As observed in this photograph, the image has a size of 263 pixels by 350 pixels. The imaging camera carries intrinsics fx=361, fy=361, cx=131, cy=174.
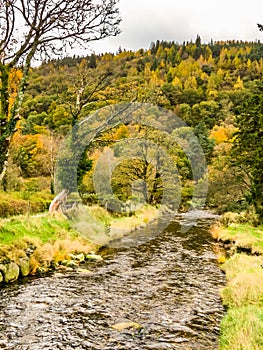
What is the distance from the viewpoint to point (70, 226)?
21.5m

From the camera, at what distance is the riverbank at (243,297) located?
7.93 m

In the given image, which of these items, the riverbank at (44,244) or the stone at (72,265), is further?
the stone at (72,265)

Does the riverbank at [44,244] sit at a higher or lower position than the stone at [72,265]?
higher

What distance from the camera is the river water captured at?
870 centimetres

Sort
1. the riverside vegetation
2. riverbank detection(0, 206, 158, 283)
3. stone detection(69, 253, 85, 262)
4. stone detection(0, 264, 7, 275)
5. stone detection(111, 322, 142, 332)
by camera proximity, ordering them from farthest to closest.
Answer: stone detection(69, 253, 85, 262) → riverbank detection(0, 206, 158, 283) → the riverside vegetation → stone detection(0, 264, 7, 275) → stone detection(111, 322, 142, 332)

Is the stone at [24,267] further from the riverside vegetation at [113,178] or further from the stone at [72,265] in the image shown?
the stone at [72,265]

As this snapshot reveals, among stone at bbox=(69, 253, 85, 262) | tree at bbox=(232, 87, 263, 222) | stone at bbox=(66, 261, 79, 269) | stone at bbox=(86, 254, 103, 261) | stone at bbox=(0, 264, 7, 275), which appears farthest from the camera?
tree at bbox=(232, 87, 263, 222)

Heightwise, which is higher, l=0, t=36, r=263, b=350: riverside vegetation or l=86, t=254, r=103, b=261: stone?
l=0, t=36, r=263, b=350: riverside vegetation

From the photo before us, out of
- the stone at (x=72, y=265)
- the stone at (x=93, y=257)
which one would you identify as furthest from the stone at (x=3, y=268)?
the stone at (x=93, y=257)

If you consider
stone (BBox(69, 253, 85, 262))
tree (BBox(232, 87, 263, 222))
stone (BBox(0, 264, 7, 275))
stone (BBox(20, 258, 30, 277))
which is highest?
tree (BBox(232, 87, 263, 222))

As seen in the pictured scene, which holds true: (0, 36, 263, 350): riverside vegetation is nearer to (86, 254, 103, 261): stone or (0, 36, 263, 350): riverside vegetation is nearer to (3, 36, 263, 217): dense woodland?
(3, 36, 263, 217): dense woodland

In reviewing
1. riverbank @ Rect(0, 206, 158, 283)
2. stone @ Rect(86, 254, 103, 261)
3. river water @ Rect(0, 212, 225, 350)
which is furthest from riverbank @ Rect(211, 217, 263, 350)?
riverbank @ Rect(0, 206, 158, 283)

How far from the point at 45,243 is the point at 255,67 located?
491 feet

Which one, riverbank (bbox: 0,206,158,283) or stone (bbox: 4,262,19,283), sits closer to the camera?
stone (bbox: 4,262,19,283)
